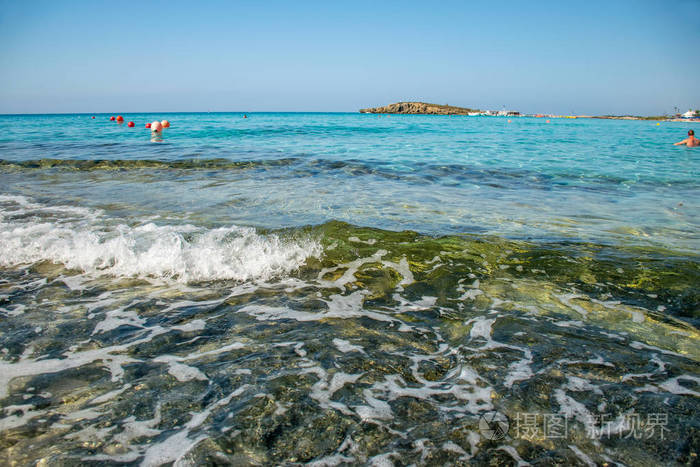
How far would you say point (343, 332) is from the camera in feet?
11.0

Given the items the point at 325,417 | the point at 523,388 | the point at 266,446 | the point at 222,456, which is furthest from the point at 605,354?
the point at 222,456

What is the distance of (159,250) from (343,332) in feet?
10.0

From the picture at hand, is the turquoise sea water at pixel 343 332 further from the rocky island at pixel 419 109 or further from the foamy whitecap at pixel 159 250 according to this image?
the rocky island at pixel 419 109

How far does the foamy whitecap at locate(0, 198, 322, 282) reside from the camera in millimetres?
4711

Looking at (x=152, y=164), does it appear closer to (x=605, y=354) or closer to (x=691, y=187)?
(x=605, y=354)

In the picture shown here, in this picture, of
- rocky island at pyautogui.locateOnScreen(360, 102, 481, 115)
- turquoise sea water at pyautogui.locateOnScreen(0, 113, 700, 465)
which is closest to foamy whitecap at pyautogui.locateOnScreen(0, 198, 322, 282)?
turquoise sea water at pyautogui.locateOnScreen(0, 113, 700, 465)

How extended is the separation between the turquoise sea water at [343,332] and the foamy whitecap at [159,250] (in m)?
0.03

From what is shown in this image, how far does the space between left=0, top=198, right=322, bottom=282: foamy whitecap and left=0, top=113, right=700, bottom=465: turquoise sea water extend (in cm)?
3

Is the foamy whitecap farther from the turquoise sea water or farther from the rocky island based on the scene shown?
the rocky island

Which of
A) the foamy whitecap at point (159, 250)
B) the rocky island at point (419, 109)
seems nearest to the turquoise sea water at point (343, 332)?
the foamy whitecap at point (159, 250)

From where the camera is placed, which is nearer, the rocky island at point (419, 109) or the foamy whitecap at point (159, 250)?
the foamy whitecap at point (159, 250)

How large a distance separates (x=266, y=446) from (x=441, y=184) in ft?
31.5

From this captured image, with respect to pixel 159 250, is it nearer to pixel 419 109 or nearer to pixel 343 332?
pixel 343 332

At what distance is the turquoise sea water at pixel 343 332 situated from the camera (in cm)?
216
